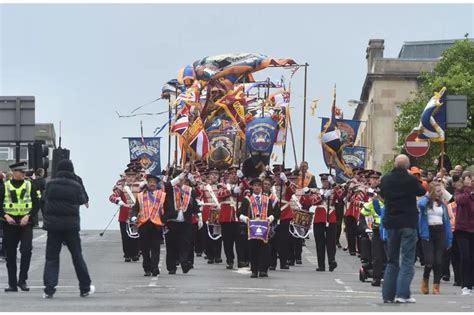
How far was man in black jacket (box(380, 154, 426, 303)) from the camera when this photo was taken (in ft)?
67.8

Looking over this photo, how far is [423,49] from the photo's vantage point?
3947 inches

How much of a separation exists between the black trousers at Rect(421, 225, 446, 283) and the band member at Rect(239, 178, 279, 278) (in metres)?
3.88

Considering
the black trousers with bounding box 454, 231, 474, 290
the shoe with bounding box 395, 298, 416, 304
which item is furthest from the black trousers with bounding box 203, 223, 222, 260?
the shoe with bounding box 395, 298, 416, 304

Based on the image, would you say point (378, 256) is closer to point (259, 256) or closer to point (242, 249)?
point (259, 256)

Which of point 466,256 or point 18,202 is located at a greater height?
point 18,202

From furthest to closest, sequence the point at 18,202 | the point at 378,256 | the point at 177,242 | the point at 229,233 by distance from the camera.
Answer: the point at 229,233
the point at 177,242
the point at 378,256
the point at 18,202

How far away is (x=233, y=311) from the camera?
18.8 m

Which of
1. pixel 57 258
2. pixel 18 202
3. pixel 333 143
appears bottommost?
pixel 57 258

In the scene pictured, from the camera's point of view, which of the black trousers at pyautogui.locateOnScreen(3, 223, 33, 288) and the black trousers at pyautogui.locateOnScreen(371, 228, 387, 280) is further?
the black trousers at pyautogui.locateOnScreen(371, 228, 387, 280)

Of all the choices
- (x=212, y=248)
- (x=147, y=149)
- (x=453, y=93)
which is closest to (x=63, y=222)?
(x=212, y=248)

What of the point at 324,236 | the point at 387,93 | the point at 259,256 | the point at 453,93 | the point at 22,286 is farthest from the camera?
the point at 387,93

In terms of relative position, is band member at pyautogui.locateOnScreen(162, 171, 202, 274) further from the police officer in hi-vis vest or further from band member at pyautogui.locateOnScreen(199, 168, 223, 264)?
the police officer in hi-vis vest

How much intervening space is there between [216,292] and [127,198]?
10621mm

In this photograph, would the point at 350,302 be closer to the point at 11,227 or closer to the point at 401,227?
the point at 401,227
